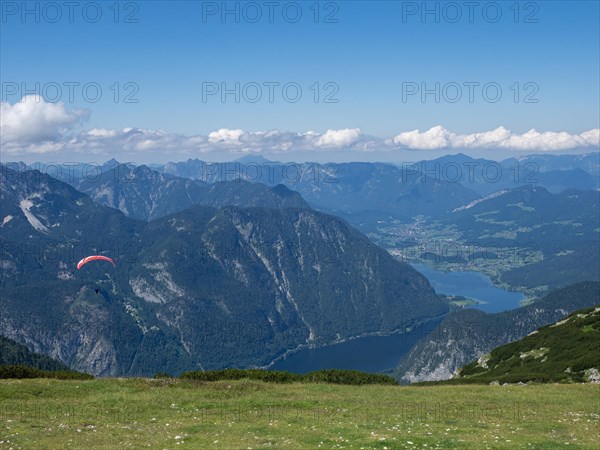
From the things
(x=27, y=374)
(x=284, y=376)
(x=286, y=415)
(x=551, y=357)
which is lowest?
(x=551, y=357)

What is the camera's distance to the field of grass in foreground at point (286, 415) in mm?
35250

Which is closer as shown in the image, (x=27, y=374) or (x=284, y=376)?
(x=27, y=374)

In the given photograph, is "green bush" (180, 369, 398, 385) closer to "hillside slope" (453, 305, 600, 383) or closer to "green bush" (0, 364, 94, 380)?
"green bush" (0, 364, 94, 380)

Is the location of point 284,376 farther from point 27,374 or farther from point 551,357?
point 551,357

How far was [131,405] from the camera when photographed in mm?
46719

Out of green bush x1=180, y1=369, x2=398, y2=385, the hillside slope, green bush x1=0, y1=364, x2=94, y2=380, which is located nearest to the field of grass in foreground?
green bush x1=0, y1=364, x2=94, y2=380

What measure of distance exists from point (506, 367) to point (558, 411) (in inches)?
2230

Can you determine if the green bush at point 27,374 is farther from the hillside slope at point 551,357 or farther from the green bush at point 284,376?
the hillside slope at point 551,357

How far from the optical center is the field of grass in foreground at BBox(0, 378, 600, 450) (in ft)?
116

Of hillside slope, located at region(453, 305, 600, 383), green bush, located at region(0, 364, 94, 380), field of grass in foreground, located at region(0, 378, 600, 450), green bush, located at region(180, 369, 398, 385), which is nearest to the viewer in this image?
field of grass in foreground, located at region(0, 378, 600, 450)

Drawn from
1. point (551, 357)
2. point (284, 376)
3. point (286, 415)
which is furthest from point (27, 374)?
point (551, 357)

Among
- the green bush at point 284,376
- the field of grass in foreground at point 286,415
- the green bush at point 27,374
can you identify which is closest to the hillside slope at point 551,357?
the field of grass in foreground at point 286,415

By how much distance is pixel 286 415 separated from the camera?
4412 cm

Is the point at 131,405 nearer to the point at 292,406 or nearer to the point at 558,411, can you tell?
the point at 292,406
